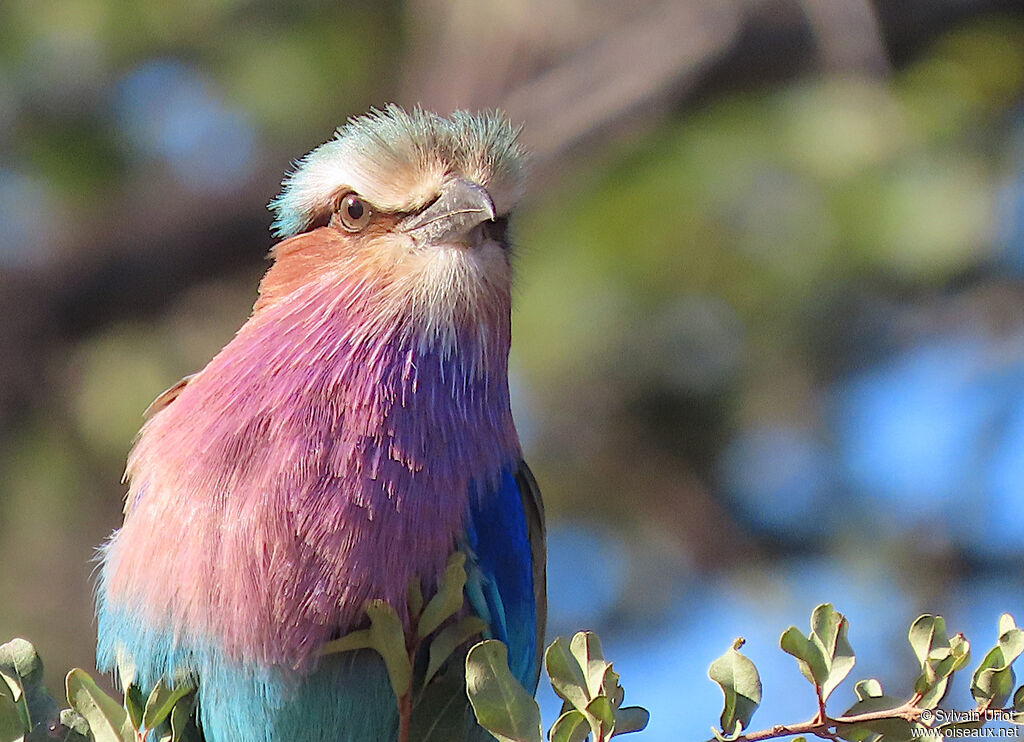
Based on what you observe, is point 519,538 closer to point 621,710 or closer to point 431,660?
point 431,660

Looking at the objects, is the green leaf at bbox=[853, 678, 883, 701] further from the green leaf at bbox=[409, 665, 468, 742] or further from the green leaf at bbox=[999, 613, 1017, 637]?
the green leaf at bbox=[409, 665, 468, 742]

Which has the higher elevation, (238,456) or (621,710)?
(238,456)

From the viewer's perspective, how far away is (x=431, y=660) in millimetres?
2473

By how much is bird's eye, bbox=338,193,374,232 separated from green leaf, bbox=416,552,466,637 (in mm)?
924

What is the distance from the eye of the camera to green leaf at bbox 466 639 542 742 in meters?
2.06

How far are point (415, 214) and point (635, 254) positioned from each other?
5.05 meters

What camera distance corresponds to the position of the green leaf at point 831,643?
7.04ft

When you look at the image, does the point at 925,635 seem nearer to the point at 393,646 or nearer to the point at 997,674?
the point at 997,674

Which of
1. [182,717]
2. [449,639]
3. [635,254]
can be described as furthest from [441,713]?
[635,254]

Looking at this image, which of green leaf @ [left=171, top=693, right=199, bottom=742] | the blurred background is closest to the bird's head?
green leaf @ [left=171, top=693, right=199, bottom=742]

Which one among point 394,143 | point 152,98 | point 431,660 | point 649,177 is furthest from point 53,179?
point 431,660

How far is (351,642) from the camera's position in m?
2.60

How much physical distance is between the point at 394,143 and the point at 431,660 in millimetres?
1158

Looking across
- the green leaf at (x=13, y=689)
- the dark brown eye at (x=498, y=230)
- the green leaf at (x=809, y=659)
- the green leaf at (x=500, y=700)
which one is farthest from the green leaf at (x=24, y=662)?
the dark brown eye at (x=498, y=230)
